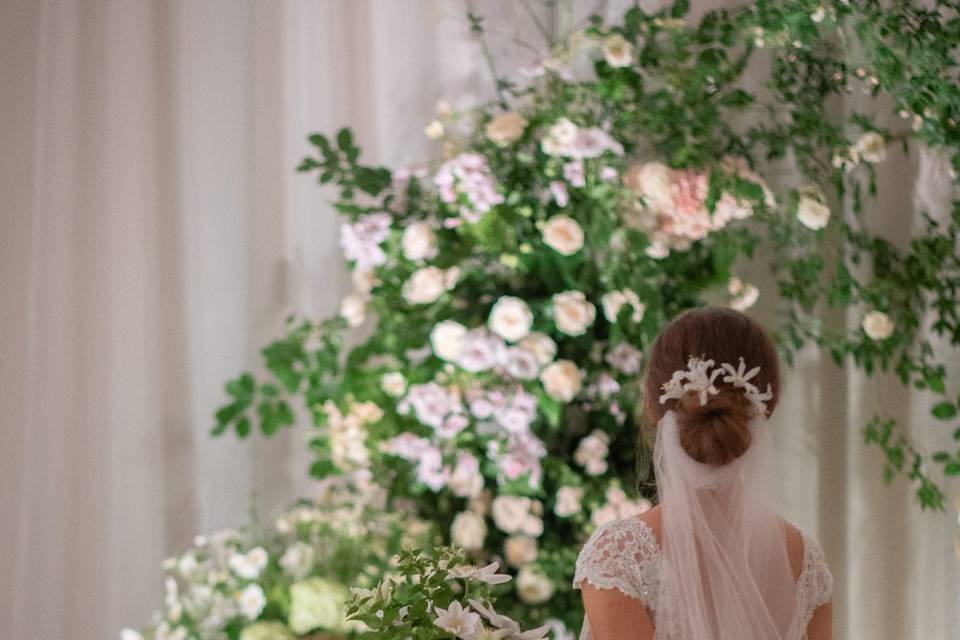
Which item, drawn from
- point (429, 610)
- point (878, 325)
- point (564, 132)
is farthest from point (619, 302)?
point (429, 610)

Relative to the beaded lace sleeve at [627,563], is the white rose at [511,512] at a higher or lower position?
lower

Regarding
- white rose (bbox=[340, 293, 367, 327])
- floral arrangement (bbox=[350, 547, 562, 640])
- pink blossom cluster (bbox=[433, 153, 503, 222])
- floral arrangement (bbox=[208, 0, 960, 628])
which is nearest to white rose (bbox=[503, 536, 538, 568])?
floral arrangement (bbox=[208, 0, 960, 628])

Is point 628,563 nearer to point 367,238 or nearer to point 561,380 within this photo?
point 561,380

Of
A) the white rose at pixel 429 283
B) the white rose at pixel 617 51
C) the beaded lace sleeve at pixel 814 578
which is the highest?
the white rose at pixel 617 51

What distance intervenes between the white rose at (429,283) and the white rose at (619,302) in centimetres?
41

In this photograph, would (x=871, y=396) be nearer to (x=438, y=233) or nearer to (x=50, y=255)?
(x=438, y=233)

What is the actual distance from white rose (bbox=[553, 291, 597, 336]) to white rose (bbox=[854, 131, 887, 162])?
77 cm

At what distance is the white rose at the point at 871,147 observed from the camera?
2.63 meters

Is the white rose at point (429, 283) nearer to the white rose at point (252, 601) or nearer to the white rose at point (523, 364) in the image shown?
the white rose at point (523, 364)

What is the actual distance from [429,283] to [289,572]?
83 centimetres

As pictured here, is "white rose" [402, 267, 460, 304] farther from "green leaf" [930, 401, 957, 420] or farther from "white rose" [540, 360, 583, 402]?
"green leaf" [930, 401, 957, 420]

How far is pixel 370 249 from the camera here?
2.79 m

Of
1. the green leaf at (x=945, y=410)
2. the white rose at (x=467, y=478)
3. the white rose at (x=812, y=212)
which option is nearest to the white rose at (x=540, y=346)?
the white rose at (x=467, y=478)

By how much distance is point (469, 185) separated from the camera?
8.78 feet
